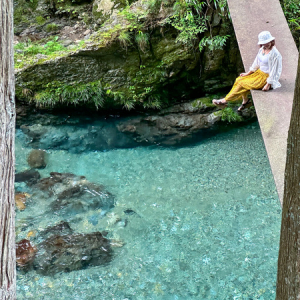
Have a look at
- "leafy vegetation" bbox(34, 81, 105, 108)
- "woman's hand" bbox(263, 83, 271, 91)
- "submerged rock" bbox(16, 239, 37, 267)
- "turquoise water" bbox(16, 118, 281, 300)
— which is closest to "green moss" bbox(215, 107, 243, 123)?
"turquoise water" bbox(16, 118, 281, 300)

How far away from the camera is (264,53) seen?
4406mm

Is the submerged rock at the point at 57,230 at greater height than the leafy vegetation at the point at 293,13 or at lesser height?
lesser

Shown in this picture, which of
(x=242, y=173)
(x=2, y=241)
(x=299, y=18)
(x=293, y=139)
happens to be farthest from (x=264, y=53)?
(x=2, y=241)

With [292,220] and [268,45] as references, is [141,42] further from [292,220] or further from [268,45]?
[292,220]

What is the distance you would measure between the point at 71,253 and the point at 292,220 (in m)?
3.62

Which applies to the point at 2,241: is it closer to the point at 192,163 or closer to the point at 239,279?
the point at 239,279

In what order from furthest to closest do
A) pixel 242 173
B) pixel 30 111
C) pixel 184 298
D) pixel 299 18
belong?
pixel 30 111
pixel 299 18
pixel 242 173
pixel 184 298

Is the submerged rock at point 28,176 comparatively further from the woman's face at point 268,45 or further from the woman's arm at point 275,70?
the woman's face at point 268,45

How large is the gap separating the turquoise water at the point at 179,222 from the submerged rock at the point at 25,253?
0.46ft

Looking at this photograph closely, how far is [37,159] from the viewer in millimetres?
6375

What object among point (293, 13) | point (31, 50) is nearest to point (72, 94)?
Answer: point (31, 50)

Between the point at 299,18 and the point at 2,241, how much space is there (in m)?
6.61

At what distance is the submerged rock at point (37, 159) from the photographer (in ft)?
20.7

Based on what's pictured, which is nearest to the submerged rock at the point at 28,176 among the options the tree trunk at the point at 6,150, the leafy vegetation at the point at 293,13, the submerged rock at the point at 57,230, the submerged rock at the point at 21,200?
the submerged rock at the point at 21,200
